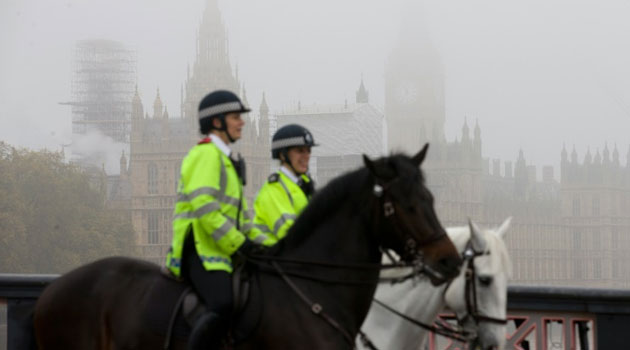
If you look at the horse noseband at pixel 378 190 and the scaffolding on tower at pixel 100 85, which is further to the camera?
the scaffolding on tower at pixel 100 85

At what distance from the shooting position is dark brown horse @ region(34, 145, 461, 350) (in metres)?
3.63

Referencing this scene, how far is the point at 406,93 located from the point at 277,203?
4742 inches

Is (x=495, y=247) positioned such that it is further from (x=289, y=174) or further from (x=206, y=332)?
(x=206, y=332)

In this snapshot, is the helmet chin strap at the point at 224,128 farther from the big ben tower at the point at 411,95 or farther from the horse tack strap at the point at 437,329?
the big ben tower at the point at 411,95

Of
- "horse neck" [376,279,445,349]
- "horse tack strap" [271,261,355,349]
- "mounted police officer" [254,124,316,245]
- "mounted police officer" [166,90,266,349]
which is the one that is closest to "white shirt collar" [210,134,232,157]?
"mounted police officer" [166,90,266,349]

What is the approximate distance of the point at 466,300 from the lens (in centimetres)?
479

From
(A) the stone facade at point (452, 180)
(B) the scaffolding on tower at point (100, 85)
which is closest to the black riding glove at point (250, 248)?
(A) the stone facade at point (452, 180)

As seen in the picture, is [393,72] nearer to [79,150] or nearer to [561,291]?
[79,150]

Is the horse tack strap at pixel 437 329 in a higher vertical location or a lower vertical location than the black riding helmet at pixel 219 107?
lower

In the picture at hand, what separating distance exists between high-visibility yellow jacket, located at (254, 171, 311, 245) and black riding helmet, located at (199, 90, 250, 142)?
80cm

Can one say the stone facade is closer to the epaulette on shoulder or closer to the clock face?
the clock face

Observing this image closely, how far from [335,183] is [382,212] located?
0.19 meters

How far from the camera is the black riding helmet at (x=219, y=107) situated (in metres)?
4.00

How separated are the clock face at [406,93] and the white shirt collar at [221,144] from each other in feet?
394
